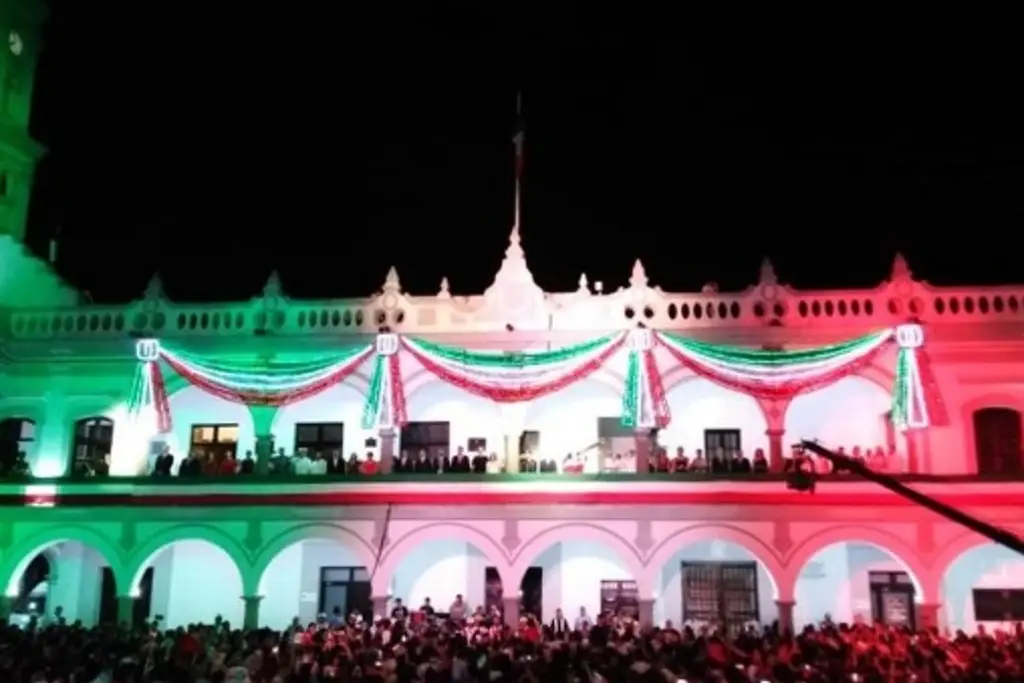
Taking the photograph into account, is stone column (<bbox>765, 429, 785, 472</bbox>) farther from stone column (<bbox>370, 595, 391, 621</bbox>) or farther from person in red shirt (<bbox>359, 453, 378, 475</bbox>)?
stone column (<bbox>370, 595, 391, 621</bbox>)

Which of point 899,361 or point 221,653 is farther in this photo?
point 899,361

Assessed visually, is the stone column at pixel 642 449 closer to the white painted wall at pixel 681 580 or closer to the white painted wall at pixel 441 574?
the white painted wall at pixel 681 580

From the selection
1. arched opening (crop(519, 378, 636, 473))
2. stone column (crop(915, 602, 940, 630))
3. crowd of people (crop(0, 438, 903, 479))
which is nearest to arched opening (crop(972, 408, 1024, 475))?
crowd of people (crop(0, 438, 903, 479))

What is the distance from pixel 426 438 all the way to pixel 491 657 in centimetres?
1406

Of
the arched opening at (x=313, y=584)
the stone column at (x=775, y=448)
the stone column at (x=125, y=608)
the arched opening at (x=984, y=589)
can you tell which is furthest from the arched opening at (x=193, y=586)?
the arched opening at (x=984, y=589)

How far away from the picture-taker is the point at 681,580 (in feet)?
90.6

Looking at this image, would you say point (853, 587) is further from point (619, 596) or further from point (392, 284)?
point (392, 284)

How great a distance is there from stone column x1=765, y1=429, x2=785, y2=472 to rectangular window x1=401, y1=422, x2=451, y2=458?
343 inches

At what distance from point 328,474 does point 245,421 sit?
424 cm

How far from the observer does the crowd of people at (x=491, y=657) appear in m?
13.9

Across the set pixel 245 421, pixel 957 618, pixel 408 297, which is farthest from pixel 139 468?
pixel 957 618

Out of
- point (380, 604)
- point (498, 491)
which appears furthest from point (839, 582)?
point (380, 604)

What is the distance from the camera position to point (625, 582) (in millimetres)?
27859

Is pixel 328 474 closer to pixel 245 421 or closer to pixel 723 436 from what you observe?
pixel 245 421
